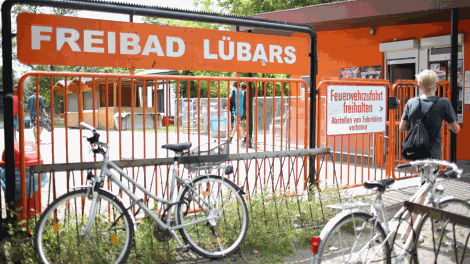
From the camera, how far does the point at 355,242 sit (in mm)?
3033

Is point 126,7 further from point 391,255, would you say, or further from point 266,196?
point 391,255

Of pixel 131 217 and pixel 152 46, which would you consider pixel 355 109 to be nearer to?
pixel 152 46

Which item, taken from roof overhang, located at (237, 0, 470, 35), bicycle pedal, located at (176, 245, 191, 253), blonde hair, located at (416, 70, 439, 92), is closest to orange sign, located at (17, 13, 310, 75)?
blonde hair, located at (416, 70, 439, 92)

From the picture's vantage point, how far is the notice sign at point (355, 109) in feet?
19.8

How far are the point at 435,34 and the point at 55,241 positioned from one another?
30.5 ft

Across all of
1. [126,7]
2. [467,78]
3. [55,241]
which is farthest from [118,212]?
[467,78]

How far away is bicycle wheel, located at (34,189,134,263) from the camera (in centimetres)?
345

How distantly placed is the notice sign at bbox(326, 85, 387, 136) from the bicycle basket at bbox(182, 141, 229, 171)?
8.01 ft

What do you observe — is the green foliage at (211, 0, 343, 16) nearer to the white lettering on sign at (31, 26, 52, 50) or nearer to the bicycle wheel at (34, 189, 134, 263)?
the white lettering on sign at (31, 26, 52, 50)

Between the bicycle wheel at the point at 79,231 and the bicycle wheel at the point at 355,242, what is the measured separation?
62.8 inches

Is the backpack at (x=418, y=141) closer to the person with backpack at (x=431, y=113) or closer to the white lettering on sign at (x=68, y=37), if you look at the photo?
the person with backpack at (x=431, y=113)

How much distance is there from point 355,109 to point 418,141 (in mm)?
1894

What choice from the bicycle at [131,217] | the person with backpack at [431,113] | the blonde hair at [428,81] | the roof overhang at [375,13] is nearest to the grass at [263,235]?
the bicycle at [131,217]

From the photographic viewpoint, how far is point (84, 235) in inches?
138
